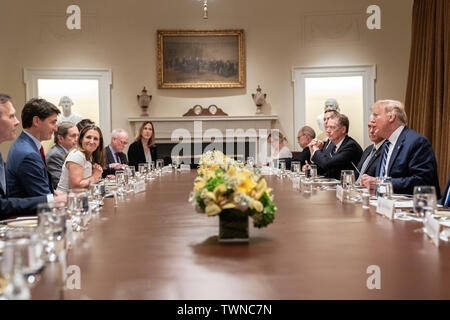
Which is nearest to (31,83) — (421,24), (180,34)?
(180,34)

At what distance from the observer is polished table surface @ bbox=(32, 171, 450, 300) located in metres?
1.19

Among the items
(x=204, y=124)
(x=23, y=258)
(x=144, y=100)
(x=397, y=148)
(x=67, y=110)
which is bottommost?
(x=23, y=258)

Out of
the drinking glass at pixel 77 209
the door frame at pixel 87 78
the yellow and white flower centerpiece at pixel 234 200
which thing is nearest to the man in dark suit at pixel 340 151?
the drinking glass at pixel 77 209

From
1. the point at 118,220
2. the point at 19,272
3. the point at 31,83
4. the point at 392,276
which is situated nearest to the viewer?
the point at 19,272

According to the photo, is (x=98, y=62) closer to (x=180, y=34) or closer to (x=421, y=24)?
(x=180, y=34)

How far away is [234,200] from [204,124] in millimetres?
7417

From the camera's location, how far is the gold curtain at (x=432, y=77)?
280 inches

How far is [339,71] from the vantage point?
29.2 feet

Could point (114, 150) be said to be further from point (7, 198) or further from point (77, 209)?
point (77, 209)

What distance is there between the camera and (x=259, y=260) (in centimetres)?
147

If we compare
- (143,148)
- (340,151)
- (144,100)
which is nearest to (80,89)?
(144,100)

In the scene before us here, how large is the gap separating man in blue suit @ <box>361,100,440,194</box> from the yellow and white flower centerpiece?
1.85 m

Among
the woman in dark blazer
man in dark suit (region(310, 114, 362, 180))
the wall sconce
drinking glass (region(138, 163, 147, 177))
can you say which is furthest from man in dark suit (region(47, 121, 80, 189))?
the wall sconce

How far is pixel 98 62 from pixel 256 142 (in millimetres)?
3338
